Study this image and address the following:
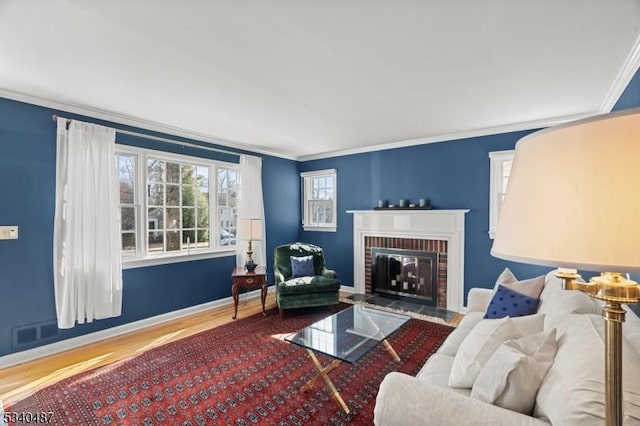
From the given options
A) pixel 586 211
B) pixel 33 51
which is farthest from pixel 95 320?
pixel 586 211

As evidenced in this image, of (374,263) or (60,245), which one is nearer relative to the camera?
(60,245)

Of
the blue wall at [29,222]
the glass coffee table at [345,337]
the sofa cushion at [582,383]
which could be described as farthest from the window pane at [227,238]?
the sofa cushion at [582,383]

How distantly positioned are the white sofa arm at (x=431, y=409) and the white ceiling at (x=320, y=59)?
192cm

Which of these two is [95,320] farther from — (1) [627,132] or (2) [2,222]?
(1) [627,132]

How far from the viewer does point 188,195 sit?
4.23 metres

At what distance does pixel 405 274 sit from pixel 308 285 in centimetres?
160

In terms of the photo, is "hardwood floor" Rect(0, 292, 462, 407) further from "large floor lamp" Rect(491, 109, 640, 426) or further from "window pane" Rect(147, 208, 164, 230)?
"large floor lamp" Rect(491, 109, 640, 426)

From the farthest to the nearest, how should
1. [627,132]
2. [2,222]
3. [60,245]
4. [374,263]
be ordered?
[374,263] → [60,245] → [2,222] → [627,132]

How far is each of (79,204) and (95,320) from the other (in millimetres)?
1287

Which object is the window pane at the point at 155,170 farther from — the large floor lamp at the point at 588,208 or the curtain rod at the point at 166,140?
the large floor lamp at the point at 588,208

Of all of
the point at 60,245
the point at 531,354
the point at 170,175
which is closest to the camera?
the point at 531,354

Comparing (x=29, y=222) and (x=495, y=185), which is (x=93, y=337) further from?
(x=495, y=185)

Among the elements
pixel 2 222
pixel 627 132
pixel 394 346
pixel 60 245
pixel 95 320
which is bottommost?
pixel 394 346

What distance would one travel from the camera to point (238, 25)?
1.80m
